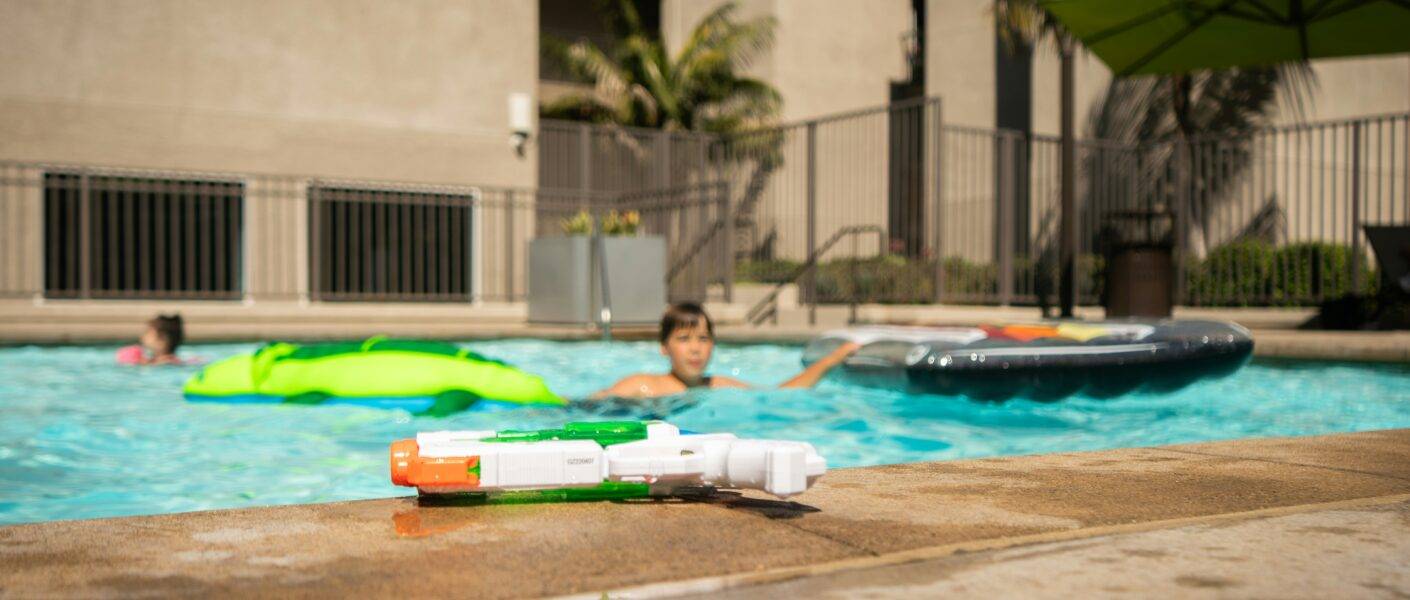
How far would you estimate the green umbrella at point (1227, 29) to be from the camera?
289 inches

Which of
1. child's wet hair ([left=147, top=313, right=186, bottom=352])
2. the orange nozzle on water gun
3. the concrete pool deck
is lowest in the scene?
the concrete pool deck

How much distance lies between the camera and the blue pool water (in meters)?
4.83

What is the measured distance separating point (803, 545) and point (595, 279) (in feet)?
35.6

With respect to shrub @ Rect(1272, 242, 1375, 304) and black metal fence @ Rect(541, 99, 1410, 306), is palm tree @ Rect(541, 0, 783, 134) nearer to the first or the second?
black metal fence @ Rect(541, 99, 1410, 306)

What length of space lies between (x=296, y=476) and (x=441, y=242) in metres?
12.5

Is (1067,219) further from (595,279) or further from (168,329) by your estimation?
(168,329)

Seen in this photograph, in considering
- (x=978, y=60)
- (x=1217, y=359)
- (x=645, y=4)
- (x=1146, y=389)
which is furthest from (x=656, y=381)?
(x=645, y=4)

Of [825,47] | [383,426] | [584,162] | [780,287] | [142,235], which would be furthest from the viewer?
[825,47]

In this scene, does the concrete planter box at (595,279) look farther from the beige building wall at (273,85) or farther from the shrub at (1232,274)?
the shrub at (1232,274)

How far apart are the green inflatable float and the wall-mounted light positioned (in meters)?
10.3

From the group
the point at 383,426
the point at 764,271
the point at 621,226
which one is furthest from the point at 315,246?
the point at 383,426

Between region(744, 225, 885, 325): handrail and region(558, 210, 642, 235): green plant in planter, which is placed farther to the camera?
region(744, 225, 885, 325): handrail

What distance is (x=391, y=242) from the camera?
15859 millimetres

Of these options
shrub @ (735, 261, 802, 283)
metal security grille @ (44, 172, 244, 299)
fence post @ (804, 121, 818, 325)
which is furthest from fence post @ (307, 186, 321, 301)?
shrub @ (735, 261, 802, 283)
